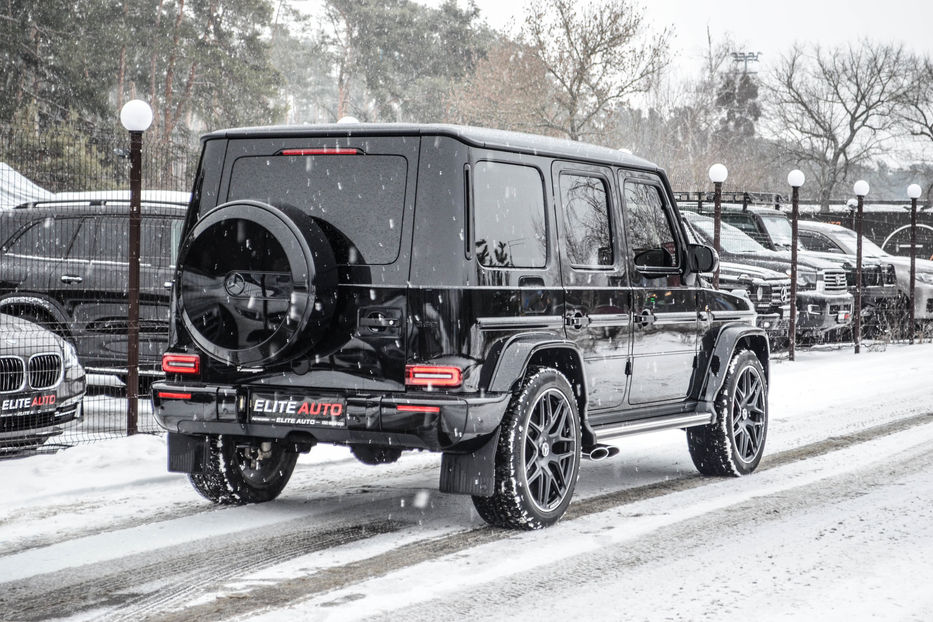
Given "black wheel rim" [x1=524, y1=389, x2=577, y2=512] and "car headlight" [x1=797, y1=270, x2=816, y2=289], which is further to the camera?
"car headlight" [x1=797, y1=270, x2=816, y2=289]

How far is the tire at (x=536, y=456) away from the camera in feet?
20.0

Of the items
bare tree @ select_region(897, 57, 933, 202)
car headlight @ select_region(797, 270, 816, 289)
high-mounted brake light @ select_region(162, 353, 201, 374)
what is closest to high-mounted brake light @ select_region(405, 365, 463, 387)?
high-mounted brake light @ select_region(162, 353, 201, 374)

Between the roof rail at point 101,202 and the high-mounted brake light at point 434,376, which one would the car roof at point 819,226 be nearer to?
the roof rail at point 101,202

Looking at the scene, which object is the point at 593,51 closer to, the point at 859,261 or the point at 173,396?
the point at 859,261

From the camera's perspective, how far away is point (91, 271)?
11.5 m

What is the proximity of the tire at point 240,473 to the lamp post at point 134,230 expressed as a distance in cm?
250

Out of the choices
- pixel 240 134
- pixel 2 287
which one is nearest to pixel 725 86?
pixel 2 287

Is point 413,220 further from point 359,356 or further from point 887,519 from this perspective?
point 887,519

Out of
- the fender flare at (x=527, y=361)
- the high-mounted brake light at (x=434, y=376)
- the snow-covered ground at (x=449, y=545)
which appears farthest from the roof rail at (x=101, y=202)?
the high-mounted brake light at (x=434, y=376)

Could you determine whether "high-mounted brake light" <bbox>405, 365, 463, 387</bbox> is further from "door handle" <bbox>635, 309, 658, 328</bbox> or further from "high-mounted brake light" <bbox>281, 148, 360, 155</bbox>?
"door handle" <bbox>635, 309, 658, 328</bbox>

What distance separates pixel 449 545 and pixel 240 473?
1542 millimetres

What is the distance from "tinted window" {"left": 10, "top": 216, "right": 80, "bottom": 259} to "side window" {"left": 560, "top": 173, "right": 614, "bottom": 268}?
6.40 m

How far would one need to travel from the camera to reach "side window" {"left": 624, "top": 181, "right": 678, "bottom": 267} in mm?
7398

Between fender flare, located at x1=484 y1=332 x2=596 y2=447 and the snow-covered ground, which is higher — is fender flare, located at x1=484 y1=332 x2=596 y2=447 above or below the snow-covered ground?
above
